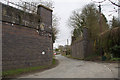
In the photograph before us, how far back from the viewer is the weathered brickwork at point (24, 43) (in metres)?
9.51

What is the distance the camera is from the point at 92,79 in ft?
22.4

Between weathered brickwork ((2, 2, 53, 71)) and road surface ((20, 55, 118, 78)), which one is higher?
weathered brickwork ((2, 2, 53, 71))

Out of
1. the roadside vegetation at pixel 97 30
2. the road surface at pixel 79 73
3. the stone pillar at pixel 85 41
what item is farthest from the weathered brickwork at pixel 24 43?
the stone pillar at pixel 85 41

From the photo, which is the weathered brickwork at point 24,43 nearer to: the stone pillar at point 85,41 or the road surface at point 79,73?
the road surface at point 79,73

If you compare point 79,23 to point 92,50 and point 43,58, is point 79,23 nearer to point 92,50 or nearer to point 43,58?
point 92,50

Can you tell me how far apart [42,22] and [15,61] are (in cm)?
531

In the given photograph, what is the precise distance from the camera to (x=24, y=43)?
10969 mm

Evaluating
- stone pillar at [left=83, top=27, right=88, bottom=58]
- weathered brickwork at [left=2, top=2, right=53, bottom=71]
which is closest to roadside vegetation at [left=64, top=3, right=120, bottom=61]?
stone pillar at [left=83, top=27, right=88, bottom=58]

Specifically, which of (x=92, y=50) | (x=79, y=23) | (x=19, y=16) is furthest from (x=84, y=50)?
(x=19, y=16)

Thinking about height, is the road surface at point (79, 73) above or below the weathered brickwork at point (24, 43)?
below

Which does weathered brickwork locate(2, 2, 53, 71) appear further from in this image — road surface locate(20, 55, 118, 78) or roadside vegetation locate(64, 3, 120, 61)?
roadside vegetation locate(64, 3, 120, 61)

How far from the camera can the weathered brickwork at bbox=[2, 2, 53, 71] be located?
31.2 ft

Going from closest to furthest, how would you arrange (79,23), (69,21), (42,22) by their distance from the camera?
(42,22) → (79,23) → (69,21)

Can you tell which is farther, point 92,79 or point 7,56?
point 7,56
